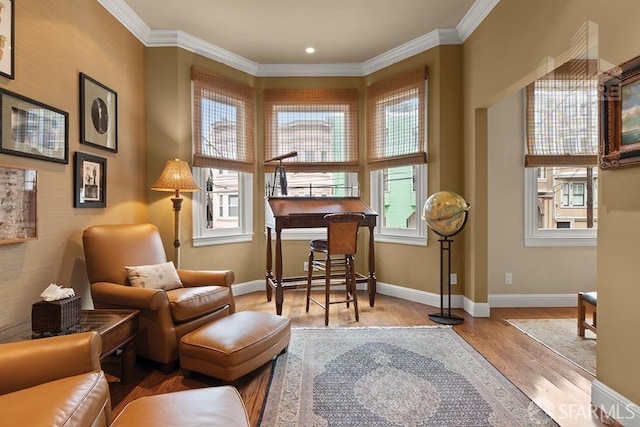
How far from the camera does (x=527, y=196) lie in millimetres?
3787

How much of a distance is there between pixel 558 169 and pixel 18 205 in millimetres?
5019

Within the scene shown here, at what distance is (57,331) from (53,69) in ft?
6.10

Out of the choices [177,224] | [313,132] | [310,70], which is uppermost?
[310,70]

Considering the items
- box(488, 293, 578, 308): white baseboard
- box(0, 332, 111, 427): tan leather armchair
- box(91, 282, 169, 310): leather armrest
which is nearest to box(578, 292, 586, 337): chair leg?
box(488, 293, 578, 308): white baseboard

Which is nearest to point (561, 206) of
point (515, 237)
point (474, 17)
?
point (515, 237)

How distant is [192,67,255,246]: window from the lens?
153 inches

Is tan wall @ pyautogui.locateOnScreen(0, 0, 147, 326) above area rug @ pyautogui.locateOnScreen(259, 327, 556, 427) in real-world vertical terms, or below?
above

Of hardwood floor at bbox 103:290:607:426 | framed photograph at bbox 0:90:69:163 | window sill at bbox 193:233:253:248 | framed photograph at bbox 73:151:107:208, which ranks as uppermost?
framed photograph at bbox 0:90:69:163

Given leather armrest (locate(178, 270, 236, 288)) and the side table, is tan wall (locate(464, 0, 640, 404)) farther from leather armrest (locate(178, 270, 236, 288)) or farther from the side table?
the side table

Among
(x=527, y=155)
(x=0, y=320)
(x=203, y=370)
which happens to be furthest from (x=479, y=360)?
(x=0, y=320)

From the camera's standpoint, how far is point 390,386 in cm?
211

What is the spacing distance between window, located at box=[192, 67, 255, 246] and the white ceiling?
16.5 inches

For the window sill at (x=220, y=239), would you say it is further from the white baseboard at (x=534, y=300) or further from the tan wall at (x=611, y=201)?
the tan wall at (x=611, y=201)

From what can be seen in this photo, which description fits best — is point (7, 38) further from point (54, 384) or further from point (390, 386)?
point (390, 386)
